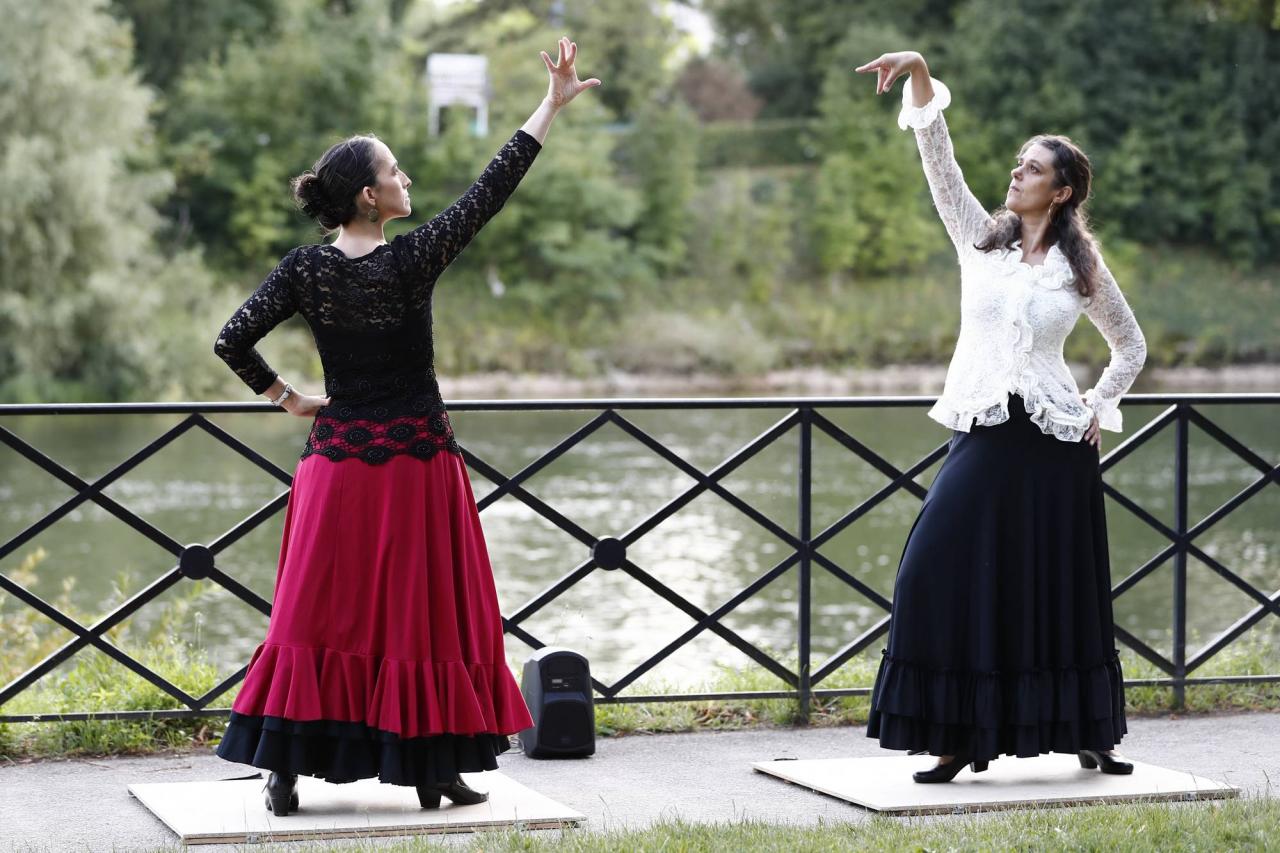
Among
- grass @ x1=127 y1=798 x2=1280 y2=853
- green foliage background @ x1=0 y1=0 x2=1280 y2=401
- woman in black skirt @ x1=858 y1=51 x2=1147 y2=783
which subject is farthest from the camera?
green foliage background @ x1=0 y1=0 x2=1280 y2=401

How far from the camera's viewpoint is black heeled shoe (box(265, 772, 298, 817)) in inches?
159

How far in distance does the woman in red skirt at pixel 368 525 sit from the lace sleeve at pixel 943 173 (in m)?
1.02

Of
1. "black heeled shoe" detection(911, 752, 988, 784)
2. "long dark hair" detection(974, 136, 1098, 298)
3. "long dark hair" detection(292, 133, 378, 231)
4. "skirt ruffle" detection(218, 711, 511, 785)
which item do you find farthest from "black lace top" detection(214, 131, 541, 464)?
"black heeled shoe" detection(911, 752, 988, 784)

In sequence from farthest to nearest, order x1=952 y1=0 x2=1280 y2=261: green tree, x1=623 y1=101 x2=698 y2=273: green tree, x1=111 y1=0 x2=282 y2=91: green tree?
x1=952 y1=0 x2=1280 y2=261: green tree < x1=623 y1=101 x2=698 y2=273: green tree < x1=111 y1=0 x2=282 y2=91: green tree

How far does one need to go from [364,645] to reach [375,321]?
2.56ft

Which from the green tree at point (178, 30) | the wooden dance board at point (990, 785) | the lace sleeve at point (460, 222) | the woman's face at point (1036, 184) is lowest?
the wooden dance board at point (990, 785)

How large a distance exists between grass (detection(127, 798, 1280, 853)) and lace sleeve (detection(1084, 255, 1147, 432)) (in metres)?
1.08

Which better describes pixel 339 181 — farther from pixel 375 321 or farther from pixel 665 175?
pixel 665 175

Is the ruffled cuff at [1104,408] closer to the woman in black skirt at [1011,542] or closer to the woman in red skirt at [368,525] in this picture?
the woman in black skirt at [1011,542]

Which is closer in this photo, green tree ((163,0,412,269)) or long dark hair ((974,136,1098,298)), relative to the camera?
long dark hair ((974,136,1098,298))

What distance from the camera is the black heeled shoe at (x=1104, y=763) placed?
454cm

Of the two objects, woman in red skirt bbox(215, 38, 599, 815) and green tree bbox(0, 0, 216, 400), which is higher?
green tree bbox(0, 0, 216, 400)

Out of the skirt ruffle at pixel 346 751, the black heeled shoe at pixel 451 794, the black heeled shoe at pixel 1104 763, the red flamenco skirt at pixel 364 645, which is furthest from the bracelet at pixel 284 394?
the black heeled shoe at pixel 1104 763

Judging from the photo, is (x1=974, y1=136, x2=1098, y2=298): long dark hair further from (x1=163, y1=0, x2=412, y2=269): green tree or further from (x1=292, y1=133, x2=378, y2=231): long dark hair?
(x1=163, y1=0, x2=412, y2=269): green tree
